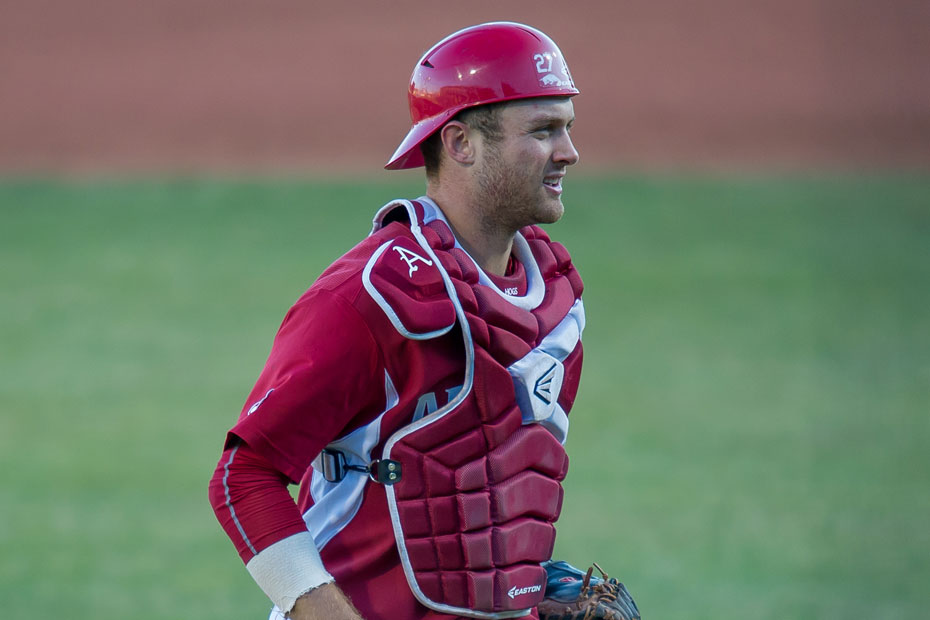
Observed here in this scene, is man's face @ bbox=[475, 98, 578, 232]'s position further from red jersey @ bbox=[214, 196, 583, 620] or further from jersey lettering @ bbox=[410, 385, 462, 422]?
jersey lettering @ bbox=[410, 385, 462, 422]

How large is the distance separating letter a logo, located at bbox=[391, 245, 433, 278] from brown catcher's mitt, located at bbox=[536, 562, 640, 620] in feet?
2.66

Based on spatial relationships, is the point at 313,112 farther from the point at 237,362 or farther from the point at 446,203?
the point at 446,203

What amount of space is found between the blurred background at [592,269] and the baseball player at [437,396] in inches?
141

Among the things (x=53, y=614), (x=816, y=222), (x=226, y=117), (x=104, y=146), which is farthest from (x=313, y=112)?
(x=53, y=614)

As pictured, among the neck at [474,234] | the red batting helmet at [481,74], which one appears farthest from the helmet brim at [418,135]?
the neck at [474,234]

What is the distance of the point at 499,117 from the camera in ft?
8.64

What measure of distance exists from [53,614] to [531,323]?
402 centimetres

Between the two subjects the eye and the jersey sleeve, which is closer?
the jersey sleeve

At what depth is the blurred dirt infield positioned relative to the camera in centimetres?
1658

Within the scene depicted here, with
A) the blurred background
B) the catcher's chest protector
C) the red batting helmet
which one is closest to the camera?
the catcher's chest protector

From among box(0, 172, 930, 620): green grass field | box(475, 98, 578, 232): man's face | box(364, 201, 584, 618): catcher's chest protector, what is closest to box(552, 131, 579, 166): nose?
box(475, 98, 578, 232): man's face

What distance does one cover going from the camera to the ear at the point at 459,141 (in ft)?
8.71

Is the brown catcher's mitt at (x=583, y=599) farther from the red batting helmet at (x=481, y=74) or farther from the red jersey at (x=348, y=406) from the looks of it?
the red batting helmet at (x=481, y=74)

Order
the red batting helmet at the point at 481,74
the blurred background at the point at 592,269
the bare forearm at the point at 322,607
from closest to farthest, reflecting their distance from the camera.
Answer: the bare forearm at the point at 322,607
the red batting helmet at the point at 481,74
the blurred background at the point at 592,269
